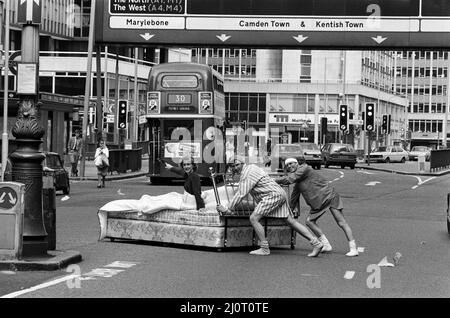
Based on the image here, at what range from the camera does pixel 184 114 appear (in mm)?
28500

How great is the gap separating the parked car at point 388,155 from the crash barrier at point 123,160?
33.6 meters

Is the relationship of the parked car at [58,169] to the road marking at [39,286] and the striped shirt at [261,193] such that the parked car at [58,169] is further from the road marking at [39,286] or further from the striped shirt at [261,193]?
the road marking at [39,286]

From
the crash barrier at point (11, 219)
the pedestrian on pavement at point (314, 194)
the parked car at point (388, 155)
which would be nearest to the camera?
the crash barrier at point (11, 219)

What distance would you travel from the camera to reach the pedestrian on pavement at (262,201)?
12.0 meters

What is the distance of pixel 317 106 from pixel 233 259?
270 feet

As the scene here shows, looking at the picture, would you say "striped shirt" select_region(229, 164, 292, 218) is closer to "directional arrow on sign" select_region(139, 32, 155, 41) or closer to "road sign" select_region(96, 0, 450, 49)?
"road sign" select_region(96, 0, 450, 49)

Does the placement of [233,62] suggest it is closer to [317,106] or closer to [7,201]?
[317,106]

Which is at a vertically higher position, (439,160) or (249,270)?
(439,160)

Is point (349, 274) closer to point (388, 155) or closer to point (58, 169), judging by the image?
point (58, 169)

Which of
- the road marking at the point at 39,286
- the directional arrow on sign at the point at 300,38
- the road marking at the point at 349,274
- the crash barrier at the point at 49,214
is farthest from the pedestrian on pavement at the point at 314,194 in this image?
the directional arrow on sign at the point at 300,38

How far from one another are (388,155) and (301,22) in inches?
1811

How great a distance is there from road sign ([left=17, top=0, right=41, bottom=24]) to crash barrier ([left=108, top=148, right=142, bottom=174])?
2430cm

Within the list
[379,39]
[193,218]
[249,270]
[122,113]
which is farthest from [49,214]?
[122,113]
